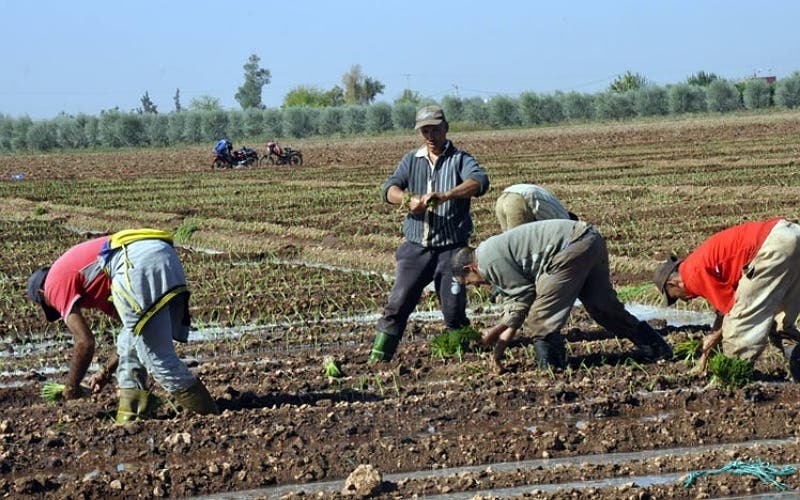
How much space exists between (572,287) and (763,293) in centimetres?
117

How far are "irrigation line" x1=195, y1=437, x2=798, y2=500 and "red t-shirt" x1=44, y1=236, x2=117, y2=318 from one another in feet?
5.26

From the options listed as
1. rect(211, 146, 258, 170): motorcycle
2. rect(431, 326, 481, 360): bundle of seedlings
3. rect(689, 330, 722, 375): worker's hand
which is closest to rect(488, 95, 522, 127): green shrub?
rect(211, 146, 258, 170): motorcycle

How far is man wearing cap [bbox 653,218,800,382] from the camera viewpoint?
23.2 ft

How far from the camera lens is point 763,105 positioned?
5828 centimetres

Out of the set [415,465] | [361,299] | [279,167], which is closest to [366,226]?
[361,299]

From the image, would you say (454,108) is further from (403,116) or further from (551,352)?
(551,352)

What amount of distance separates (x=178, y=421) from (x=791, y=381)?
3492mm

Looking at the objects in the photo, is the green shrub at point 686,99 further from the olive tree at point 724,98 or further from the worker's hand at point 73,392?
the worker's hand at point 73,392

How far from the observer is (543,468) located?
19.6ft

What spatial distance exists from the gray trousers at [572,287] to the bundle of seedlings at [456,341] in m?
0.54

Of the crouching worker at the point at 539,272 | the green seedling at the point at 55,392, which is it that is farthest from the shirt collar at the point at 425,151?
the green seedling at the point at 55,392

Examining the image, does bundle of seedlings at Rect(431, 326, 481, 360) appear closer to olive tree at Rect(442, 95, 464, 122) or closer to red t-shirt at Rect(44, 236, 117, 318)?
red t-shirt at Rect(44, 236, 117, 318)

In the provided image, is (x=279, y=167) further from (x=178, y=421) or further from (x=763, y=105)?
(x=763, y=105)

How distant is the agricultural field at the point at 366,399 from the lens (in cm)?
594
